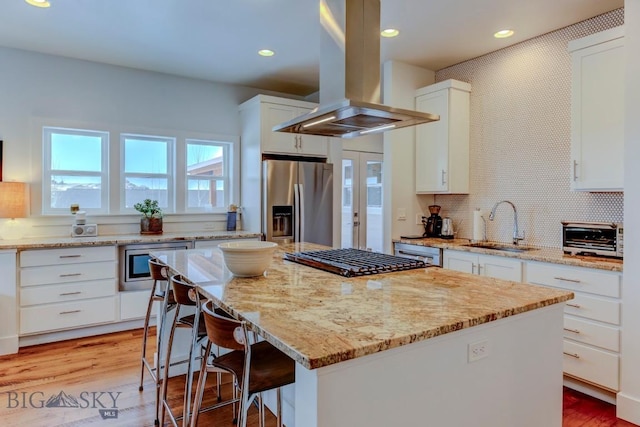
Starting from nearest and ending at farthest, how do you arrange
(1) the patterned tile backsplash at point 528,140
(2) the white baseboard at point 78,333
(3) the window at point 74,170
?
1. (1) the patterned tile backsplash at point 528,140
2. (2) the white baseboard at point 78,333
3. (3) the window at point 74,170

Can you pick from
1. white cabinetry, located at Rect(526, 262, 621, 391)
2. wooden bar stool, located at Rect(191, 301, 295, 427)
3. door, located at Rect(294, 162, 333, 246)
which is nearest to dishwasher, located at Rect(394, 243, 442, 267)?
white cabinetry, located at Rect(526, 262, 621, 391)

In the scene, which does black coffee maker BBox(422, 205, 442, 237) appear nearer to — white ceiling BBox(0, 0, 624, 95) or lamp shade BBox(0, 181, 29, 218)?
white ceiling BBox(0, 0, 624, 95)

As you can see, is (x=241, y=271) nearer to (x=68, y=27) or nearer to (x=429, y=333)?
(x=429, y=333)

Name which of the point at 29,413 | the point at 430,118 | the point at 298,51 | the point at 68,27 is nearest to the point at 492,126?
the point at 430,118

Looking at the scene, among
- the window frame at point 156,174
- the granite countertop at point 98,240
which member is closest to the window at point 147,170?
the window frame at point 156,174

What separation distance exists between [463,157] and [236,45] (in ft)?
8.10

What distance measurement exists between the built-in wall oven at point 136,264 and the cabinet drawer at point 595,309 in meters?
3.49

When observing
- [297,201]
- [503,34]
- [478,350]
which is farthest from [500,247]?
[478,350]

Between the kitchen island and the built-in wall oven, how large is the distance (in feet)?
7.24

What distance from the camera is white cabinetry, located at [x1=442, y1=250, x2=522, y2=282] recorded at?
2887 mm

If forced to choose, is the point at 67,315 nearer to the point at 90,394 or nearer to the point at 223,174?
the point at 90,394

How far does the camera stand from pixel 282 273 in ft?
6.65

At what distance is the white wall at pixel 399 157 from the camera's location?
398 cm

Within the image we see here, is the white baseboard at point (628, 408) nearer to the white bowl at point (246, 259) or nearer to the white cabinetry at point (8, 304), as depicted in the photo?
the white bowl at point (246, 259)
